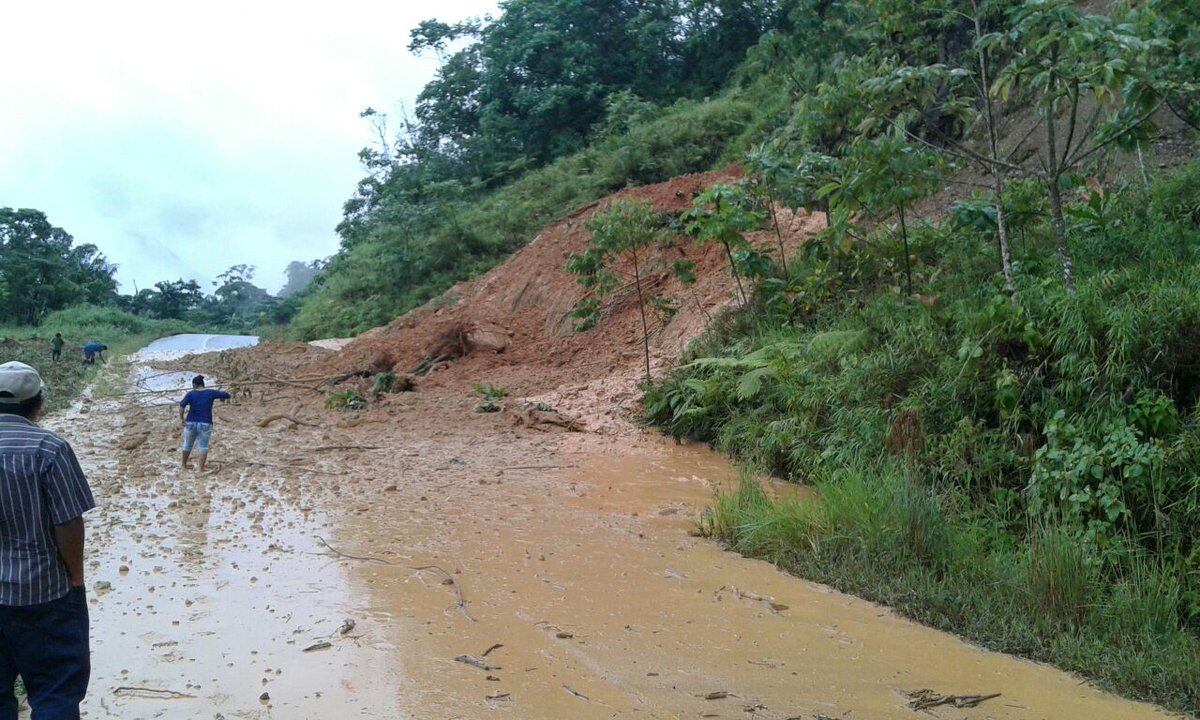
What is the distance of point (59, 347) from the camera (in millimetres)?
24594

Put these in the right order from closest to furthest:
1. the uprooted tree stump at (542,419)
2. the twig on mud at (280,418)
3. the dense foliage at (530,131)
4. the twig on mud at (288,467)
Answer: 1. the twig on mud at (288,467)
2. the uprooted tree stump at (542,419)
3. the twig on mud at (280,418)
4. the dense foliage at (530,131)

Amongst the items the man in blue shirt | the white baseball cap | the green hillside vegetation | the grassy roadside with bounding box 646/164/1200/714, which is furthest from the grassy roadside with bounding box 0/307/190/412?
the white baseball cap

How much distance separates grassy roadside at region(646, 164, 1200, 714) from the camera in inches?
208

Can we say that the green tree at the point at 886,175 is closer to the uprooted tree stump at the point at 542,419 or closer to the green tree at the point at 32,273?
the uprooted tree stump at the point at 542,419

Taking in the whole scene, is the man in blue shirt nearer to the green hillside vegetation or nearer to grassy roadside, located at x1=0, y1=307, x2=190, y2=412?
Answer: the green hillside vegetation

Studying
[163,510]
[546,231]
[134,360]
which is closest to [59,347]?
[134,360]

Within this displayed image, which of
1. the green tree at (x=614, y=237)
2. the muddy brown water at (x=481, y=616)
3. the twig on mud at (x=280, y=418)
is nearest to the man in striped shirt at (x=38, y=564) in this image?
the muddy brown water at (x=481, y=616)

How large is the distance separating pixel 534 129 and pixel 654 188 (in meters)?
14.3

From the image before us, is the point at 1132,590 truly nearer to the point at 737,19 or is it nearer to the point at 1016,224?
the point at 1016,224

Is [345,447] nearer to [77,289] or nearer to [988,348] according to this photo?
[988,348]

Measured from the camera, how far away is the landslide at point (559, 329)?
14.2 m

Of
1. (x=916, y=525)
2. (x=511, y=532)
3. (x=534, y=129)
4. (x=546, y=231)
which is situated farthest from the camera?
(x=534, y=129)

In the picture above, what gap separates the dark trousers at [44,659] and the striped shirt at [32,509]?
6 centimetres

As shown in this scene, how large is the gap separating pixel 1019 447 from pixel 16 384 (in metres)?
6.67
